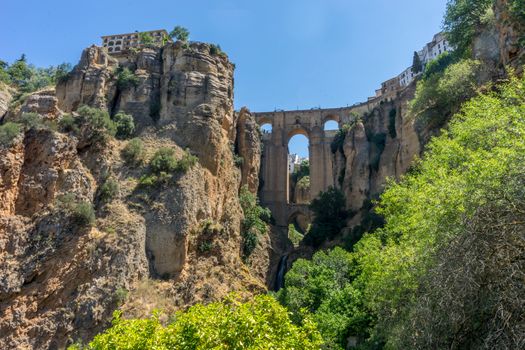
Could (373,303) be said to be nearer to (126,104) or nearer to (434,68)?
(126,104)

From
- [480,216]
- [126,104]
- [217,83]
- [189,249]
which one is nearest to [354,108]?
[217,83]

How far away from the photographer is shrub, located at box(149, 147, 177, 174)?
28672 millimetres

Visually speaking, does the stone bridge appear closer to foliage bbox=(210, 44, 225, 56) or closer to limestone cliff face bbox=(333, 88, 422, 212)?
limestone cliff face bbox=(333, 88, 422, 212)

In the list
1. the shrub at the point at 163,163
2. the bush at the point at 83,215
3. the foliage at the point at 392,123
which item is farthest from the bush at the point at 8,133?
the foliage at the point at 392,123

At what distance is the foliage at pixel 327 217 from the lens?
42.2m

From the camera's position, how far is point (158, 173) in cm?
2864

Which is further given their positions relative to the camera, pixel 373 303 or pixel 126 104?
pixel 126 104

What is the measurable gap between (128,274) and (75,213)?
14.1 ft

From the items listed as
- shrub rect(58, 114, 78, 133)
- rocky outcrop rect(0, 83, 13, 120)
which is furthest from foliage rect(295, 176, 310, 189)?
shrub rect(58, 114, 78, 133)

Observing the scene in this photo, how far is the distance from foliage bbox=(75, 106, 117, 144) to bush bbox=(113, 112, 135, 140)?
1.49 metres

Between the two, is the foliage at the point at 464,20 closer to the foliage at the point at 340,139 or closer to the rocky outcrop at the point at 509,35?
the rocky outcrop at the point at 509,35

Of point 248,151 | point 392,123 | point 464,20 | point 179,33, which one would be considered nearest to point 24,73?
point 179,33

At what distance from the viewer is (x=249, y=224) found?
35.2 metres

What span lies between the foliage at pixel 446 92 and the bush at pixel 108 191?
19.4 m
